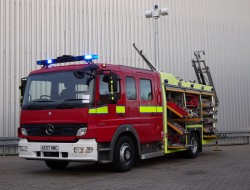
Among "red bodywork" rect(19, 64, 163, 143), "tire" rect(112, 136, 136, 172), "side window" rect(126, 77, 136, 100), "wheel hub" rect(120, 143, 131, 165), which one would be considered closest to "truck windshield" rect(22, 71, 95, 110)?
"red bodywork" rect(19, 64, 163, 143)

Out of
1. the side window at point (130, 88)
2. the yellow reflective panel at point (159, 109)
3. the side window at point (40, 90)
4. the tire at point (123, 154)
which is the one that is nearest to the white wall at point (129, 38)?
the side window at point (40, 90)

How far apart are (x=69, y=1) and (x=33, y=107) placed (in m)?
8.59

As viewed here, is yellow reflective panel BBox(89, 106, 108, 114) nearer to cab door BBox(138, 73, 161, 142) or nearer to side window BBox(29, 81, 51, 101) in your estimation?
side window BBox(29, 81, 51, 101)

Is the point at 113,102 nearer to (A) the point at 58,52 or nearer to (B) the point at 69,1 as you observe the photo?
(A) the point at 58,52

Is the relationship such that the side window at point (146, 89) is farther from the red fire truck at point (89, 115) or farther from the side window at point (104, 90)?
the side window at point (104, 90)

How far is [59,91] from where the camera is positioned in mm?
9180

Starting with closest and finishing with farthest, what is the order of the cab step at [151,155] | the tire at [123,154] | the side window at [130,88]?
the tire at [123,154] → the side window at [130,88] → the cab step at [151,155]

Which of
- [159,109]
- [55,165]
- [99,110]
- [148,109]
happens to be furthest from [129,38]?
[99,110]

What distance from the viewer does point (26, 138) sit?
9.48 meters

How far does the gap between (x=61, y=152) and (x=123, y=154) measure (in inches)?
61.5

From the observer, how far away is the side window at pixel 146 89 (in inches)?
419

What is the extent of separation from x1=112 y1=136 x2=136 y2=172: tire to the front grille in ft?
3.92

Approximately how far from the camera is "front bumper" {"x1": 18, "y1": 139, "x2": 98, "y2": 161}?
8711 mm

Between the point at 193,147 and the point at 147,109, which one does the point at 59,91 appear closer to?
the point at 147,109
